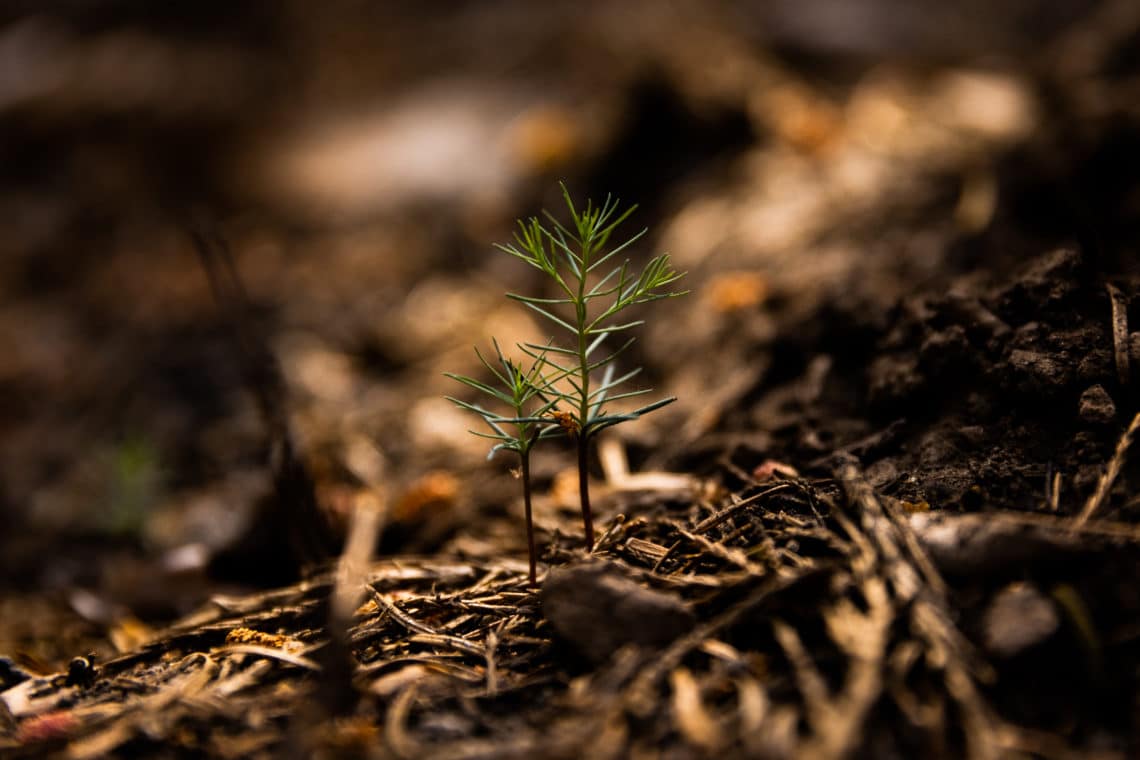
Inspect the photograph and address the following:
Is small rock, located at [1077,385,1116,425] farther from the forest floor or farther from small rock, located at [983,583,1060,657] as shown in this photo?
small rock, located at [983,583,1060,657]

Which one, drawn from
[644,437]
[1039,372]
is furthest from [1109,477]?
Result: [644,437]

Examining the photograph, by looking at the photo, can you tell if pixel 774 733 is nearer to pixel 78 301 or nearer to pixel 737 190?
pixel 737 190

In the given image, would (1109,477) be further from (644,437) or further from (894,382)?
(644,437)

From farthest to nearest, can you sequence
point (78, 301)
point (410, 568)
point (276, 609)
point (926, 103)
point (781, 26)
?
point (781, 26) < point (78, 301) < point (926, 103) < point (410, 568) < point (276, 609)

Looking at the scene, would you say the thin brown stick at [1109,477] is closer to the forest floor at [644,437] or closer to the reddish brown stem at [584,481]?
the forest floor at [644,437]

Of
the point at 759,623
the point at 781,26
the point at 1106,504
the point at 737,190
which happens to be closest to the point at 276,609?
the point at 759,623

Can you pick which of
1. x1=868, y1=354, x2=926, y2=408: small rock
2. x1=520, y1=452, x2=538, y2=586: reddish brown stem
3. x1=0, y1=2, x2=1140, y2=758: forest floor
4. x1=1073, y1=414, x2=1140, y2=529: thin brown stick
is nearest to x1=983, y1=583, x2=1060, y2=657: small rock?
x1=0, y1=2, x2=1140, y2=758: forest floor

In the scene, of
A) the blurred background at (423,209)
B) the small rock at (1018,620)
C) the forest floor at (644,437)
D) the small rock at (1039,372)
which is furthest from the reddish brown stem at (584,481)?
the small rock at (1039,372)
